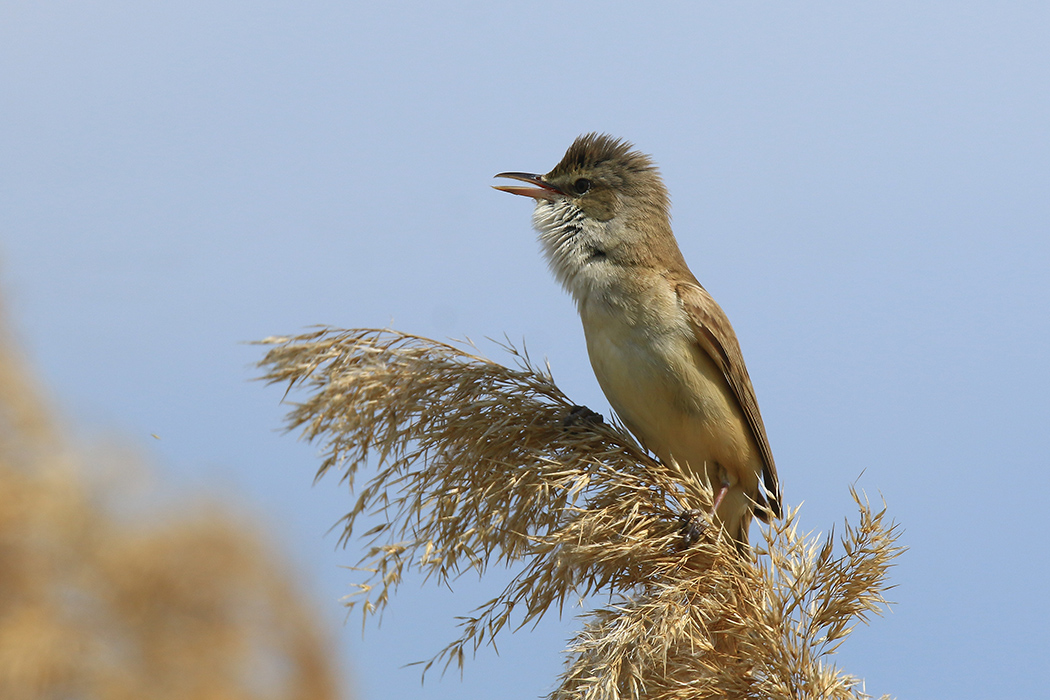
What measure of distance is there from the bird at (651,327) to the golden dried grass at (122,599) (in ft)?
4.68

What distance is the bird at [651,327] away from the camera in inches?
117

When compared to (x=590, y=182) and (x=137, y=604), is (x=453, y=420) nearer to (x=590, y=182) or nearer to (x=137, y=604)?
(x=137, y=604)

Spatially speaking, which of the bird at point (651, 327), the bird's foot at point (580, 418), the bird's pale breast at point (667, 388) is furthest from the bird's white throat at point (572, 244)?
the bird's foot at point (580, 418)

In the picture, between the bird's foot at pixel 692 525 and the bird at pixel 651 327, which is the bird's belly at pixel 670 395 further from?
the bird's foot at pixel 692 525

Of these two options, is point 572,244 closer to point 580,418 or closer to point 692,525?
point 580,418

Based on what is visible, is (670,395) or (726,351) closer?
(670,395)

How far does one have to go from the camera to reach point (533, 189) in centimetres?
347

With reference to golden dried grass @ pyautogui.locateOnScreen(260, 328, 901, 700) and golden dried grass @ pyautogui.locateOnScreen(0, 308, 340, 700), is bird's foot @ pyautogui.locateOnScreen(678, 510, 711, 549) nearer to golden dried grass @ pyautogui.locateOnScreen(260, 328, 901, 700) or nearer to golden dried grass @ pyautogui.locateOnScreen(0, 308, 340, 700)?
golden dried grass @ pyautogui.locateOnScreen(260, 328, 901, 700)

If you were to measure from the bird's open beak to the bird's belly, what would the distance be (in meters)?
0.70

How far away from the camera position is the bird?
2.96 meters

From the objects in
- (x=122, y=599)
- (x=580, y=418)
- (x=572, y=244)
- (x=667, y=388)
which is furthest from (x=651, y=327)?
(x=122, y=599)

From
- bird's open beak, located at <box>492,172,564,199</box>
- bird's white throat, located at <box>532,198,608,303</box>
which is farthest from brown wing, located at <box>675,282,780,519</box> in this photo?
bird's open beak, located at <box>492,172,564,199</box>

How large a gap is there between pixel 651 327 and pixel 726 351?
0.34m

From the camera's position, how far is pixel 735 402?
124 inches
